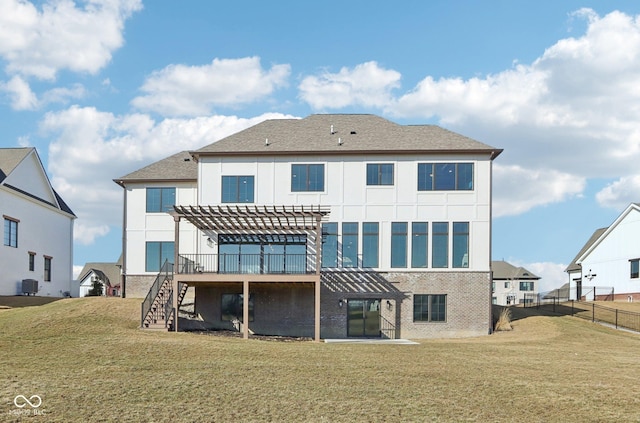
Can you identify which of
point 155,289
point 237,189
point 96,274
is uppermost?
point 237,189

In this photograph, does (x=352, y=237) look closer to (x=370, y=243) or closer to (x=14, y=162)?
(x=370, y=243)

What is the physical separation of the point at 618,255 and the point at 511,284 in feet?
113

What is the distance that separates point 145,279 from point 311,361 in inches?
610

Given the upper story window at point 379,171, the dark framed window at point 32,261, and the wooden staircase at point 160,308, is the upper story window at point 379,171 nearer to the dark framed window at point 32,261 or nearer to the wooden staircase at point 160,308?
the wooden staircase at point 160,308

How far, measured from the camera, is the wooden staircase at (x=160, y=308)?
25.5 meters

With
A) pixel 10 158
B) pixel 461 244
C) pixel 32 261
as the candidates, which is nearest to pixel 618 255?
pixel 461 244

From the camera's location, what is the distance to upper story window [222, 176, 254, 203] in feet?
97.0

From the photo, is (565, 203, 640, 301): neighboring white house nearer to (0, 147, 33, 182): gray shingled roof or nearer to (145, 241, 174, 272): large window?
(145, 241, 174, 272): large window

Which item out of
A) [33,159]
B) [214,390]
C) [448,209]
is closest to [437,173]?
[448,209]

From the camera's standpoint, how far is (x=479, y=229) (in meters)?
29.2

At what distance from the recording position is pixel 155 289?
2855 centimetres

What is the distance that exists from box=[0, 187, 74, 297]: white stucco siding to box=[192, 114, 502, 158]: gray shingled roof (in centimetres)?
1361

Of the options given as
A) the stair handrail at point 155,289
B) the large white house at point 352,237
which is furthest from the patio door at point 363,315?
the stair handrail at point 155,289

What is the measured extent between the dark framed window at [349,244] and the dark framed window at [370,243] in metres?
0.36
